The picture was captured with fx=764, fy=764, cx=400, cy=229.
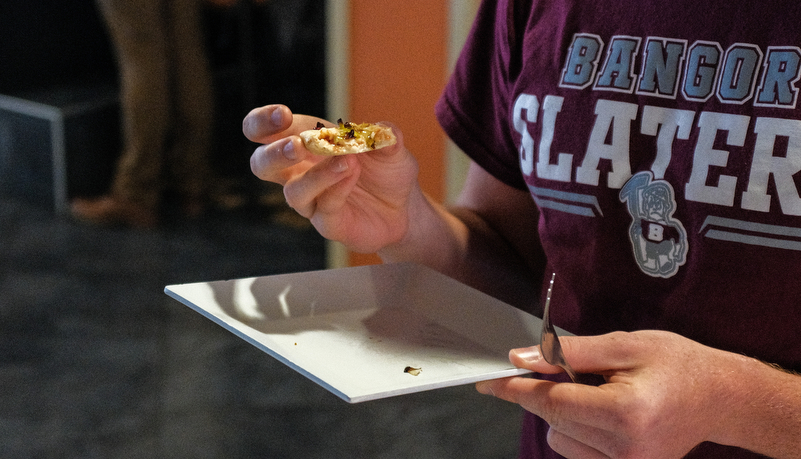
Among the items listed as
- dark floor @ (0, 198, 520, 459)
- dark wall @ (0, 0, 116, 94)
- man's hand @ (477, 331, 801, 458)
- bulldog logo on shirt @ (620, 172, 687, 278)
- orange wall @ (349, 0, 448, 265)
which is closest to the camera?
man's hand @ (477, 331, 801, 458)

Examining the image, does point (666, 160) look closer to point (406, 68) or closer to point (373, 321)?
point (373, 321)

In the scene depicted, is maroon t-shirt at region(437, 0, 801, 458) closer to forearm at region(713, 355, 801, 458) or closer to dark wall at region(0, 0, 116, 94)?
forearm at region(713, 355, 801, 458)

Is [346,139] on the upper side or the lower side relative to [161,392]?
upper

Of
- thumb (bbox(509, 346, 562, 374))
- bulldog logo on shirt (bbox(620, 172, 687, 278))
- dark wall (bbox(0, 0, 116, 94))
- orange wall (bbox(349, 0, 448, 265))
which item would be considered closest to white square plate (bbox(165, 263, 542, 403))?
thumb (bbox(509, 346, 562, 374))

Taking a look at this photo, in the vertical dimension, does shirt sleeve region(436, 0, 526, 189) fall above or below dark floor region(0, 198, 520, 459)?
above

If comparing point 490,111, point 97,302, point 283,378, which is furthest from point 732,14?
point 97,302

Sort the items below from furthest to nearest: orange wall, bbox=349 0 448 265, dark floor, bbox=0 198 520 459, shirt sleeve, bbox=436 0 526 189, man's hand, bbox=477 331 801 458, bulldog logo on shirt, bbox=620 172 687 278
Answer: orange wall, bbox=349 0 448 265 < dark floor, bbox=0 198 520 459 < shirt sleeve, bbox=436 0 526 189 < bulldog logo on shirt, bbox=620 172 687 278 < man's hand, bbox=477 331 801 458

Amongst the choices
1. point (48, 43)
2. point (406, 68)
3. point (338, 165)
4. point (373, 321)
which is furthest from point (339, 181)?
point (48, 43)

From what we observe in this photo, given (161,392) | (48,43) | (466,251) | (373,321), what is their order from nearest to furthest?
(373,321), (466,251), (161,392), (48,43)
